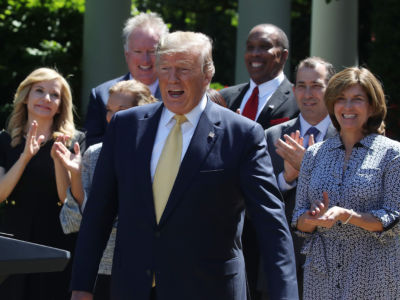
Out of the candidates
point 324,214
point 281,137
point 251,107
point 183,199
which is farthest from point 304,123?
point 183,199

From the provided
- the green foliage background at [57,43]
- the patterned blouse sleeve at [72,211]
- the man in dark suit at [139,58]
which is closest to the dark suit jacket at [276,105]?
the man in dark suit at [139,58]

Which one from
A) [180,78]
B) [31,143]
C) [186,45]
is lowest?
[31,143]

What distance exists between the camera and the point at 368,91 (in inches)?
188

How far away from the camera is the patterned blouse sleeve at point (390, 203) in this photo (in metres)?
4.46

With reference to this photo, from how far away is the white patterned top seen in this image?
450cm

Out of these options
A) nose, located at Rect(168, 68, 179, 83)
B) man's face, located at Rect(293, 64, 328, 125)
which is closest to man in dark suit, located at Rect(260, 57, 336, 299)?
man's face, located at Rect(293, 64, 328, 125)

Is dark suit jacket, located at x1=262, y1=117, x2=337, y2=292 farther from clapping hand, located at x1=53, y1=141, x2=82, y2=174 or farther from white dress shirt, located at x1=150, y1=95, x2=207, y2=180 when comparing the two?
white dress shirt, located at x1=150, y1=95, x2=207, y2=180

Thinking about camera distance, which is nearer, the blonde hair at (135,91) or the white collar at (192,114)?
the white collar at (192,114)

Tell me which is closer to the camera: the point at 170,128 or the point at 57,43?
the point at 170,128

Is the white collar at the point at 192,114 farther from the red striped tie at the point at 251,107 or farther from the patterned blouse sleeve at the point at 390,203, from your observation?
the red striped tie at the point at 251,107

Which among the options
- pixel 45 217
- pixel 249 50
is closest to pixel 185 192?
pixel 45 217

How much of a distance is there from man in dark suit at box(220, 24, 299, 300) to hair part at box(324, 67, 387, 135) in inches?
48.7

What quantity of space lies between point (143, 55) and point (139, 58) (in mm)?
41

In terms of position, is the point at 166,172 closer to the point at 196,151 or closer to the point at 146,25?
the point at 196,151
